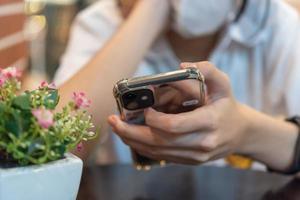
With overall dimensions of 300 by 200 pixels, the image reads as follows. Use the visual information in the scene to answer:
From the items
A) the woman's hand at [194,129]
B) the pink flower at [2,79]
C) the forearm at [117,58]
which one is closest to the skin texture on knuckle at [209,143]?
the woman's hand at [194,129]

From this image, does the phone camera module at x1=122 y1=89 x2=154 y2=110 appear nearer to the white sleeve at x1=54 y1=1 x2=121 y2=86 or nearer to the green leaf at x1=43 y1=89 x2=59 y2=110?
the green leaf at x1=43 y1=89 x2=59 y2=110

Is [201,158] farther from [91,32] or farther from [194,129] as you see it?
[91,32]

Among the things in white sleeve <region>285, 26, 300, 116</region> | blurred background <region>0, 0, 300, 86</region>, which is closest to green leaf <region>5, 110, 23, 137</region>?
white sleeve <region>285, 26, 300, 116</region>

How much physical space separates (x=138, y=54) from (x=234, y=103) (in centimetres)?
19

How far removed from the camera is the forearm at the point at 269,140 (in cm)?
54

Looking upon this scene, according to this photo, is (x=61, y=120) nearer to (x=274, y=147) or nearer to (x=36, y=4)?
(x=274, y=147)

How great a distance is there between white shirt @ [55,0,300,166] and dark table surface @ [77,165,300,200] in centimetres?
20

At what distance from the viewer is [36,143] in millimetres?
262

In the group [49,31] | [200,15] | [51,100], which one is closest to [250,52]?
[200,15]

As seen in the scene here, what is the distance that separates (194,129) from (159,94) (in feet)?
0.19

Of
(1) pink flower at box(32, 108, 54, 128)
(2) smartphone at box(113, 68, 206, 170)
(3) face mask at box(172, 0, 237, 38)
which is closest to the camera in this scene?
(1) pink flower at box(32, 108, 54, 128)

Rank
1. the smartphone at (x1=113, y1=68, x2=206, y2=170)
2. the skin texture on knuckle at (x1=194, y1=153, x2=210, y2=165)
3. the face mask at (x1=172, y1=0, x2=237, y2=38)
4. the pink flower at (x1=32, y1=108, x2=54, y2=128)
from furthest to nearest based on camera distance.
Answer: the face mask at (x1=172, y1=0, x2=237, y2=38), the skin texture on knuckle at (x1=194, y1=153, x2=210, y2=165), the smartphone at (x1=113, y1=68, x2=206, y2=170), the pink flower at (x1=32, y1=108, x2=54, y2=128)

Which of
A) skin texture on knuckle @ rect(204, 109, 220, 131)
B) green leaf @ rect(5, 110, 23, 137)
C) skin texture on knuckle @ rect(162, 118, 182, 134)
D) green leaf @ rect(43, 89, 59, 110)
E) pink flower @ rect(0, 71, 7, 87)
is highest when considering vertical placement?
pink flower @ rect(0, 71, 7, 87)

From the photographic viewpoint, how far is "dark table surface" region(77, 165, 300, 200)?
50 cm
